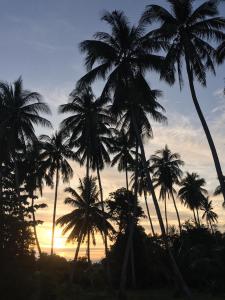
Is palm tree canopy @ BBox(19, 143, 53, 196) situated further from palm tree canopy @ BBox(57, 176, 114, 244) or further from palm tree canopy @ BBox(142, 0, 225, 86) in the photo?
palm tree canopy @ BBox(142, 0, 225, 86)

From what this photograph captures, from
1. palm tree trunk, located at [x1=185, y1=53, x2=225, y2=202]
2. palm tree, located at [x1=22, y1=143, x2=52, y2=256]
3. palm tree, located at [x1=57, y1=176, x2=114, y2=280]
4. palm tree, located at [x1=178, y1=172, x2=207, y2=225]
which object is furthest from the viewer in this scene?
palm tree, located at [x1=178, y1=172, x2=207, y2=225]

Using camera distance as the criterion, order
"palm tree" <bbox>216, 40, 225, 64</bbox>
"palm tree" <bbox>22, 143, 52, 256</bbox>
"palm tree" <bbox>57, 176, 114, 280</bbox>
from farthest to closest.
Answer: "palm tree" <bbox>57, 176, 114, 280</bbox>, "palm tree" <bbox>22, 143, 52, 256</bbox>, "palm tree" <bbox>216, 40, 225, 64</bbox>

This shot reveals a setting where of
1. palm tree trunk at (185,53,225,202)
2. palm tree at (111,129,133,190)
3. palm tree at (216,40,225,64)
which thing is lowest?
palm tree trunk at (185,53,225,202)

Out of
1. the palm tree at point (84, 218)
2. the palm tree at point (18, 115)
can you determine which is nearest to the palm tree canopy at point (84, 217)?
the palm tree at point (84, 218)

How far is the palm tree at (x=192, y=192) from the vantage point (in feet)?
220

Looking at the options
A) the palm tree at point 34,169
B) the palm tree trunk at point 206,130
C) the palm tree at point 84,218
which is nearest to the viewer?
the palm tree trunk at point 206,130

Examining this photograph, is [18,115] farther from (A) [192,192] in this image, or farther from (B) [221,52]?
(A) [192,192]

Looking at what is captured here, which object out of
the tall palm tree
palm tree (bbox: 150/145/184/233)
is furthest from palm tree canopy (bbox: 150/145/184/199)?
the tall palm tree

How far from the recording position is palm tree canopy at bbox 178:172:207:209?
6700 cm

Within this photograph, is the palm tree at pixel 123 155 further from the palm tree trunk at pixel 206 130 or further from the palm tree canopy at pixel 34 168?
the palm tree trunk at pixel 206 130

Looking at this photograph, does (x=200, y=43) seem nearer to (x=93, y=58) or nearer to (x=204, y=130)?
(x=204, y=130)

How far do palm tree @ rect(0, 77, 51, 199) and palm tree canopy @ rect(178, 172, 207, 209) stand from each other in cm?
3745

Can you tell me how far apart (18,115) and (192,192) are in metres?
40.0

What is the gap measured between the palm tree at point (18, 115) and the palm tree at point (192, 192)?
3745 cm
